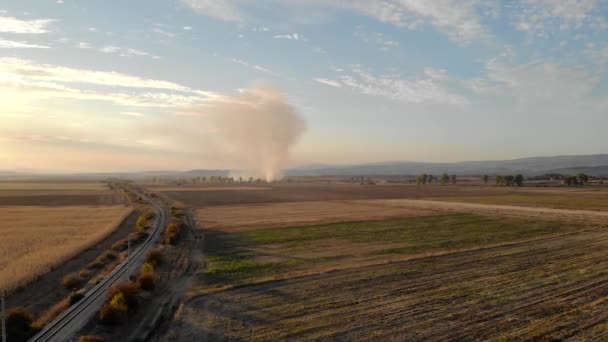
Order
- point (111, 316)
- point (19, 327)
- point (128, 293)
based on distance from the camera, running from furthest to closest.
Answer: point (128, 293)
point (111, 316)
point (19, 327)

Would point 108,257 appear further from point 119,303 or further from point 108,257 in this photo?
point 119,303

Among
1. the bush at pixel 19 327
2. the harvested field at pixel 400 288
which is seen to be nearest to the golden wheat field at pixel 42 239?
the bush at pixel 19 327

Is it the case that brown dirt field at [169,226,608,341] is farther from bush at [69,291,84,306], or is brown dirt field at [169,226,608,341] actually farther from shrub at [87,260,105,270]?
shrub at [87,260,105,270]

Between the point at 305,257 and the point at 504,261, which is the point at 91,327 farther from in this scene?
the point at 504,261

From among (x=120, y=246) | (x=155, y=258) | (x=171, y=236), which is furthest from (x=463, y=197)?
(x=155, y=258)

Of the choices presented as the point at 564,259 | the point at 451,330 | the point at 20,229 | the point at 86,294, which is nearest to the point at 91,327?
the point at 86,294

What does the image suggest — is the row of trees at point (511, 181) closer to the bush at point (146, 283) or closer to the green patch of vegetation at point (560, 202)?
the green patch of vegetation at point (560, 202)

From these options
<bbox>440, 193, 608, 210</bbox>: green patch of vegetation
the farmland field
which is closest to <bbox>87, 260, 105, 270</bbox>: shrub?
the farmland field
